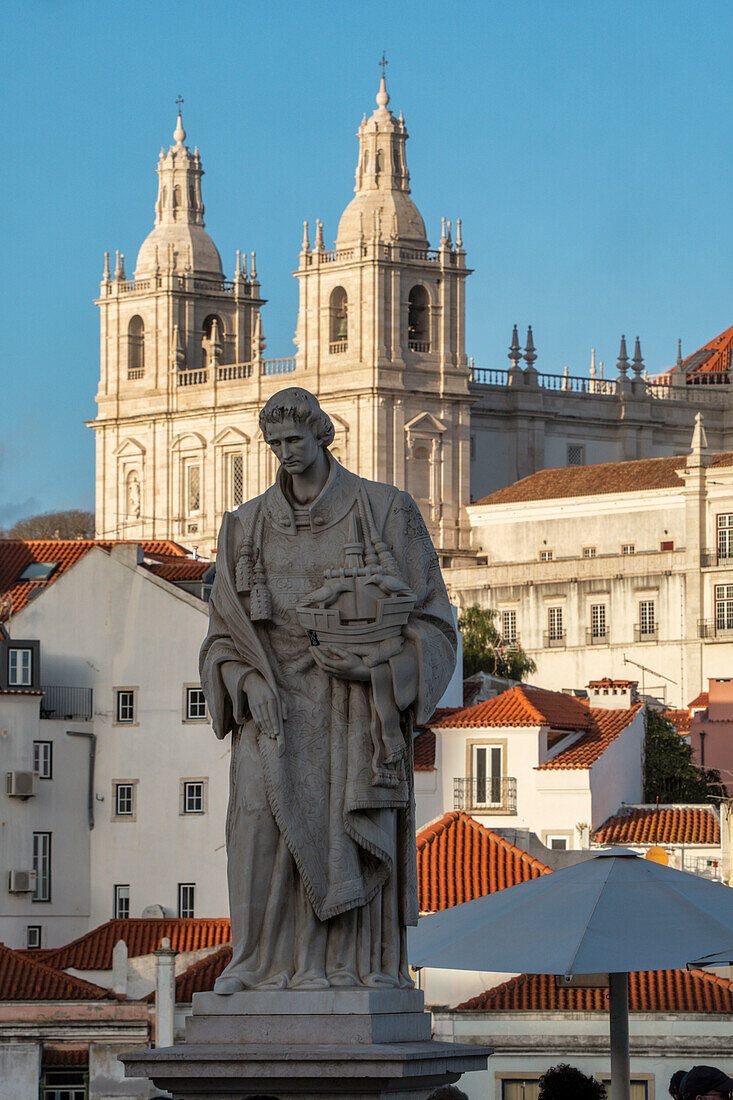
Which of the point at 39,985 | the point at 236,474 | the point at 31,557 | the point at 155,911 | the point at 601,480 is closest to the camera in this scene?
the point at 39,985

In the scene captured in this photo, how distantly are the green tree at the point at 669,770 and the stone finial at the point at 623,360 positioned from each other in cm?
6497

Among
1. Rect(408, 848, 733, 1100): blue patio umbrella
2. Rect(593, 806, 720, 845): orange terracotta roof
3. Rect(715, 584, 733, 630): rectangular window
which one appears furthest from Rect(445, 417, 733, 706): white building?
Rect(408, 848, 733, 1100): blue patio umbrella

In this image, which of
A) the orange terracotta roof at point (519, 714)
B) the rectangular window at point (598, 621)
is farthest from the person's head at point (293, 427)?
the rectangular window at point (598, 621)

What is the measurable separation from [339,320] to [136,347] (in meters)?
16.1

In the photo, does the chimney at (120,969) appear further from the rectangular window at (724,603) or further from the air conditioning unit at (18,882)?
the rectangular window at (724,603)

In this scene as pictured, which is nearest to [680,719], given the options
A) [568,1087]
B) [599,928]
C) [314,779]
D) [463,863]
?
[463,863]

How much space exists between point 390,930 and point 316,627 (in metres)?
1.01

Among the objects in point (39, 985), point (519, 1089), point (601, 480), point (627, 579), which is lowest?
point (519, 1089)

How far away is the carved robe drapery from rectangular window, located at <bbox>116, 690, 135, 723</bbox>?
4403cm

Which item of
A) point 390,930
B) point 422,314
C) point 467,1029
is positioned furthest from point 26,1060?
point 422,314

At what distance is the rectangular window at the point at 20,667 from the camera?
52.8 metres

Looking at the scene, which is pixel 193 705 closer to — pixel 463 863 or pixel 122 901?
pixel 122 901

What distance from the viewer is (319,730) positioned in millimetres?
9320

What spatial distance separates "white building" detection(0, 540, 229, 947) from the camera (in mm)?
51781
